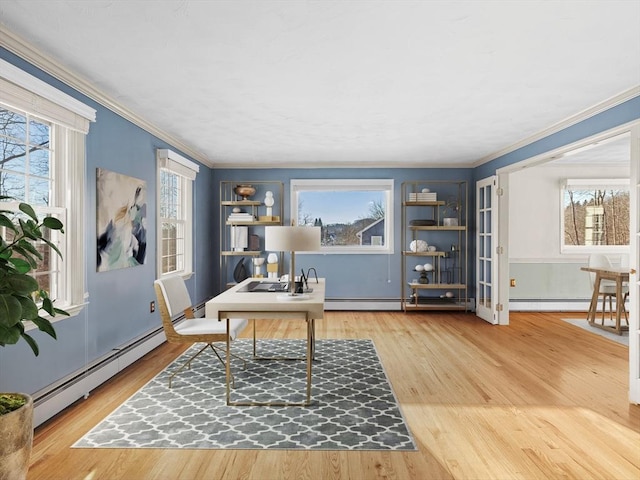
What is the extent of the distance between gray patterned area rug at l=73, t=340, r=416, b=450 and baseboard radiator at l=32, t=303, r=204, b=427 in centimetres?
39

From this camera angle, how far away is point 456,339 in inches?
203

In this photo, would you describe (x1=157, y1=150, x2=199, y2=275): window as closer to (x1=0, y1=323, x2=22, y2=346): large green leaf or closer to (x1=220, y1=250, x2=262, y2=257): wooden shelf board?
(x1=220, y1=250, x2=262, y2=257): wooden shelf board

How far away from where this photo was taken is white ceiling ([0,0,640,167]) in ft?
7.27

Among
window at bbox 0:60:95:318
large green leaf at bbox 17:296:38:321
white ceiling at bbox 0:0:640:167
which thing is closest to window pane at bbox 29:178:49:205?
window at bbox 0:60:95:318

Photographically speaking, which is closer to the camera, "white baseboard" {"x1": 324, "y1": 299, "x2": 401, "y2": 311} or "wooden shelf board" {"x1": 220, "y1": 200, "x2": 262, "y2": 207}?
"wooden shelf board" {"x1": 220, "y1": 200, "x2": 262, "y2": 207}

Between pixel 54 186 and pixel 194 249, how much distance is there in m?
3.06

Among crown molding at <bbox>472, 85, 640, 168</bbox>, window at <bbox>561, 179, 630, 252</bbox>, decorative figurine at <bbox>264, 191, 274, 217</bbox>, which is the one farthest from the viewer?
window at <bbox>561, 179, 630, 252</bbox>

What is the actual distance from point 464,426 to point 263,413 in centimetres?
137

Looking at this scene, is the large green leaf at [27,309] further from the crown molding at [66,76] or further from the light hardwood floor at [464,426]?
the crown molding at [66,76]

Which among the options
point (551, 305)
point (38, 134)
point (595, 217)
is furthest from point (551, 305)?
point (38, 134)

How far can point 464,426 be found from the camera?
9.18 feet

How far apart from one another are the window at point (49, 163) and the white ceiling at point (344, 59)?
295 mm

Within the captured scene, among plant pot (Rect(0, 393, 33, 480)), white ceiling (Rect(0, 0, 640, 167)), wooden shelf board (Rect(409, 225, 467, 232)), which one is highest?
white ceiling (Rect(0, 0, 640, 167))

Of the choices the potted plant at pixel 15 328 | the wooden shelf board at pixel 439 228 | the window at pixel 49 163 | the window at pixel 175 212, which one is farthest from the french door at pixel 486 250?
the potted plant at pixel 15 328
